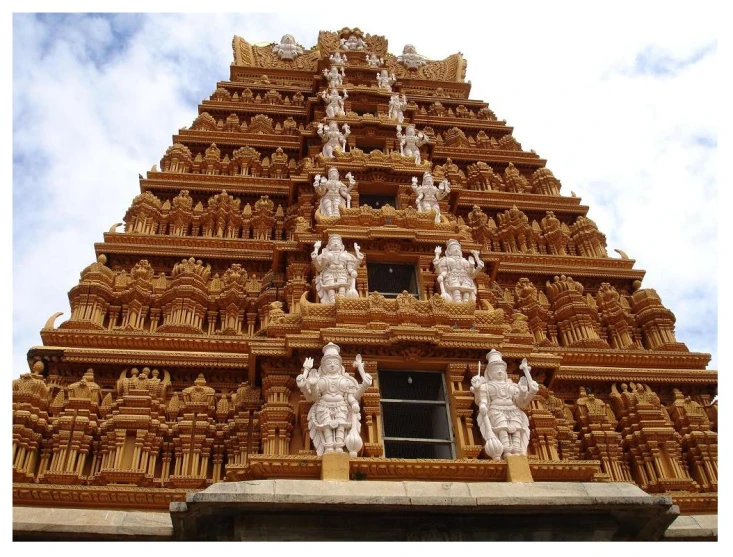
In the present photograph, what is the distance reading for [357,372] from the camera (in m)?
13.2

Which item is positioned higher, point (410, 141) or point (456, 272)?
point (410, 141)

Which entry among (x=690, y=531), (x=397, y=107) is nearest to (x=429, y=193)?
(x=397, y=107)

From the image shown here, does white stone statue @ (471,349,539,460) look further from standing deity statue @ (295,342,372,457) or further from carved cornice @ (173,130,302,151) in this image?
carved cornice @ (173,130,302,151)

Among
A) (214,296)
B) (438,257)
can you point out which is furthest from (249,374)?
(438,257)

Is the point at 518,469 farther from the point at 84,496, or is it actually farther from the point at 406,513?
the point at 84,496

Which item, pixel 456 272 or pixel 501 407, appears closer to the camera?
pixel 501 407

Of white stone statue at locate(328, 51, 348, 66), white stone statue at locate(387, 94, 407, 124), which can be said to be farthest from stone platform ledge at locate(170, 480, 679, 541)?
white stone statue at locate(328, 51, 348, 66)

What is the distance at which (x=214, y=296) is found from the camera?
671 inches

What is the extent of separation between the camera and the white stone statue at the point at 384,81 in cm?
2536

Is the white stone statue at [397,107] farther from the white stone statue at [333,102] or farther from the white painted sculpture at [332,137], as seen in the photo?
the white painted sculpture at [332,137]

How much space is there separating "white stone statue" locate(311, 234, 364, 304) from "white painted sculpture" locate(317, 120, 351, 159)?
5.24m

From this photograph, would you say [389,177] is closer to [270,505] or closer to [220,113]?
[220,113]

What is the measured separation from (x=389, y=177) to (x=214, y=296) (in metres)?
5.43

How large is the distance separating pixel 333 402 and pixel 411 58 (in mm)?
21811
